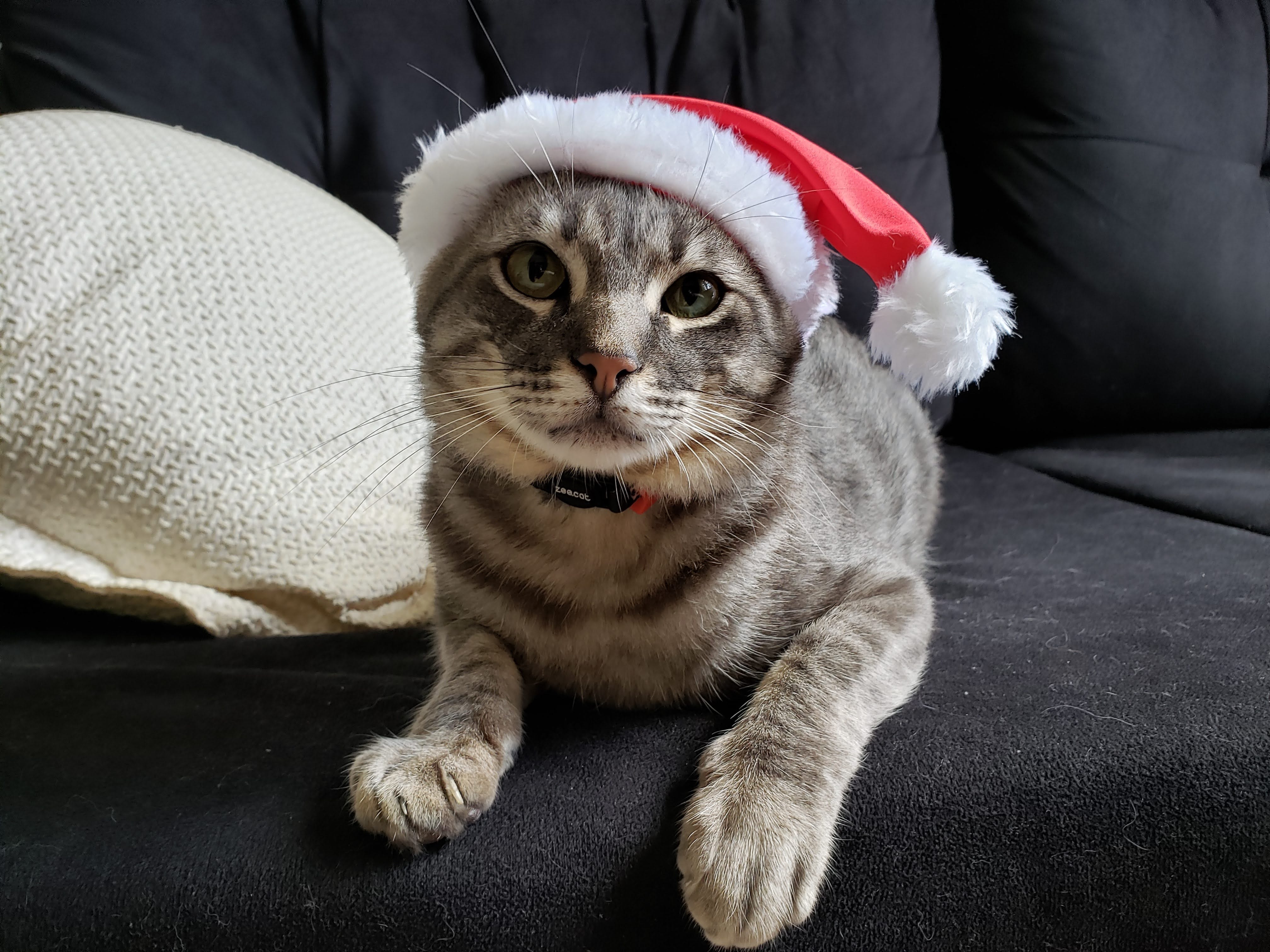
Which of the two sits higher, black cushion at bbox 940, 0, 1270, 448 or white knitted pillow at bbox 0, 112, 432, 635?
black cushion at bbox 940, 0, 1270, 448

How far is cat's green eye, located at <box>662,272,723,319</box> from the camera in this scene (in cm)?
73

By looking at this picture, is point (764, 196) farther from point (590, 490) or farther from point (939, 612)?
point (939, 612)

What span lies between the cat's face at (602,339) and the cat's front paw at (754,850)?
274 millimetres

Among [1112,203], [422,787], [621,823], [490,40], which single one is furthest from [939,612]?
[490,40]

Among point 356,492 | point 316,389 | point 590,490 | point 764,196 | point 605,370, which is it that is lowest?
point 356,492

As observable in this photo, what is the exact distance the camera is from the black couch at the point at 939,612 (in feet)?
1.89

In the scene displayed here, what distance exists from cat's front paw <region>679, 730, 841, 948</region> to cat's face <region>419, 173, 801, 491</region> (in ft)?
0.90

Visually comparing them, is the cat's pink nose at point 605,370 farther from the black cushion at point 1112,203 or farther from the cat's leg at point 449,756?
the black cushion at point 1112,203

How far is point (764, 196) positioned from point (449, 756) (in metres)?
0.57

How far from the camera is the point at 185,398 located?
902 millimetres

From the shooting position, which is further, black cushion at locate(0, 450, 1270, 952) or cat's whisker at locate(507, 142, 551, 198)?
cat's whisker at locate(507, 142, 551, 198)

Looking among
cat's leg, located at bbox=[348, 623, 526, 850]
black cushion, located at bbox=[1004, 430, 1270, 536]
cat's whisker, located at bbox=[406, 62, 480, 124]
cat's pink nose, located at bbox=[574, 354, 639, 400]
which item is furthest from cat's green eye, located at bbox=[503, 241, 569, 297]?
black cushion, located at bbox=[1004, 430, 1270, 536]

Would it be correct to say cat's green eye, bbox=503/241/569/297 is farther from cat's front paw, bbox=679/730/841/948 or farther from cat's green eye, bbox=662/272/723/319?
cat's front paw, bbox=679/730/841/948

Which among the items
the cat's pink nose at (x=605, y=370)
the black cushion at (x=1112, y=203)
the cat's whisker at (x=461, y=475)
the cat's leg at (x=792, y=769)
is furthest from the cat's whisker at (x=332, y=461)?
the black cushion at (x=1112, y=203)
